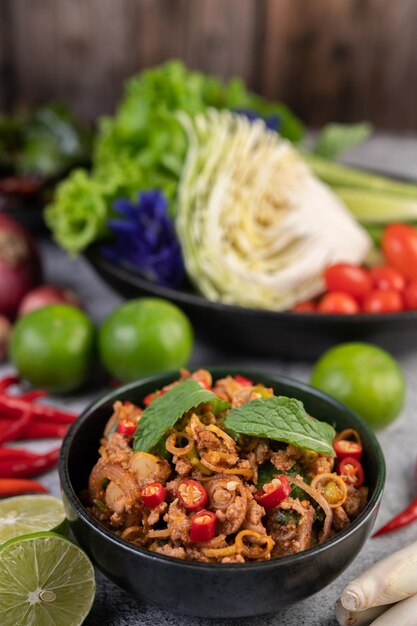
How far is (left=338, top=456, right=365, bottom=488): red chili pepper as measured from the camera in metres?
1.75

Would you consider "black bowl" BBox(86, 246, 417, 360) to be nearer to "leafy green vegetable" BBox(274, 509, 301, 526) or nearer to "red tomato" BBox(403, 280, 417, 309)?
"red tomato" BBox(403, 280, 417, 309)

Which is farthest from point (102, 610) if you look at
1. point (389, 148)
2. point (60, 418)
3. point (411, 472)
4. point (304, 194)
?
point (389, 148)

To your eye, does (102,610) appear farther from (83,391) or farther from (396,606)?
(83,391)

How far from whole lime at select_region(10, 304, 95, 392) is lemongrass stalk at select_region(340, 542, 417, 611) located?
123 centimetres

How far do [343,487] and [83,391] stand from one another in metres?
1.22

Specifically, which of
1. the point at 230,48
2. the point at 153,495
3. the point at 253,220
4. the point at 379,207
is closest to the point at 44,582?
the point at 153,495

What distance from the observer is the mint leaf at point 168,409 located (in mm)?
1672

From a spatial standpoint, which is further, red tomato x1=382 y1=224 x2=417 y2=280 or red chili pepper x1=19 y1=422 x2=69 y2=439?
red tomato x1=382 y1=224 x2=417 y2=280

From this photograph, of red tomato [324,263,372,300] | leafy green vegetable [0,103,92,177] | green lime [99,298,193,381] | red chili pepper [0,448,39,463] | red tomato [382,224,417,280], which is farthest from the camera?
leafy green vegetable [0,103,92,177]

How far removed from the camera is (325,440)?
1711 millimetres

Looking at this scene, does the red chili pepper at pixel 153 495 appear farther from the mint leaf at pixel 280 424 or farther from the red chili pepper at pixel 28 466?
the red chili pepper at pixel 28 466

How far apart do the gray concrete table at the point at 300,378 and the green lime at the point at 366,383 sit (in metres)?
0.13

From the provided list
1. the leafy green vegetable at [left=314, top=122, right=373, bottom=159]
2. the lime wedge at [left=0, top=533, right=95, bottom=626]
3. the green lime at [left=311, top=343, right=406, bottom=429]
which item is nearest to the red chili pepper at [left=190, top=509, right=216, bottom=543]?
the lime wedge at [left=0, top=533, right=95, bottom=626]

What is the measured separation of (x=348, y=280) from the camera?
2.95 m
